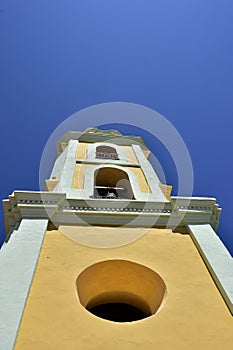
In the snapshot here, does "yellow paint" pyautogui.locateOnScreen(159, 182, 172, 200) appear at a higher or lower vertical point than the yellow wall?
lower

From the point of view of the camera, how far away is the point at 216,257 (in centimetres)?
650

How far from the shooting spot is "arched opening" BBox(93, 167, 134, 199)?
423 inches

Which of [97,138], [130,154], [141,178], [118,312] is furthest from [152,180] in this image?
[97,138]

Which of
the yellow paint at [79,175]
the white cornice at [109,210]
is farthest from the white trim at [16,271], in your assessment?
the yellow paint at [79,175]

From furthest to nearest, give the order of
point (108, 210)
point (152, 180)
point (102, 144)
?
point (102, 144), point (152, 180), point (108, 210)

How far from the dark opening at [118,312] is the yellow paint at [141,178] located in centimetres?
414

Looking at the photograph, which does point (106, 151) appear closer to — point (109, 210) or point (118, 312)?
point (109, 210)

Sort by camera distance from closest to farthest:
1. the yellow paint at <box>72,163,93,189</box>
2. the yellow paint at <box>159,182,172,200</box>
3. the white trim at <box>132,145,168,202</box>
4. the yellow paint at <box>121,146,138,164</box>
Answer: the white trim at <box>132,145,168,202</box>
the yellow paint at <box>72,163,93,189</box>
the yellow paint at <box>159,182,172,200</box>
the yellow paint at <box>121,146,138,164</box>

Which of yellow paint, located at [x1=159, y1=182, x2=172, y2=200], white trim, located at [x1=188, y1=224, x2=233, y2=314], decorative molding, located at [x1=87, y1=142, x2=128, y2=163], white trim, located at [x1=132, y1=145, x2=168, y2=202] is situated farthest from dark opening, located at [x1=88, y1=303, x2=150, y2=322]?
decorative molding, located at [x1=87, y1=142, x2=128, y2=163]

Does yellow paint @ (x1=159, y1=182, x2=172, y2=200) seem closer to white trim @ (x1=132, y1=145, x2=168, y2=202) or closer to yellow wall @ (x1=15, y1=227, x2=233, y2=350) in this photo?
white trim @ (x1=132, y1=145, x2=168, y2=202)

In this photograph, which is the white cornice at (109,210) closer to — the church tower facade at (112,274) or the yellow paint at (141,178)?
the church tower facade at (112,274)

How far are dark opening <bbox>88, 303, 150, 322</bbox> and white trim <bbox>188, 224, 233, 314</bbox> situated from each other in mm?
1318

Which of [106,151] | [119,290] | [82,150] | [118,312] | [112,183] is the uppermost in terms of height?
[82,150]

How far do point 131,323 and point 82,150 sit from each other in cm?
973
